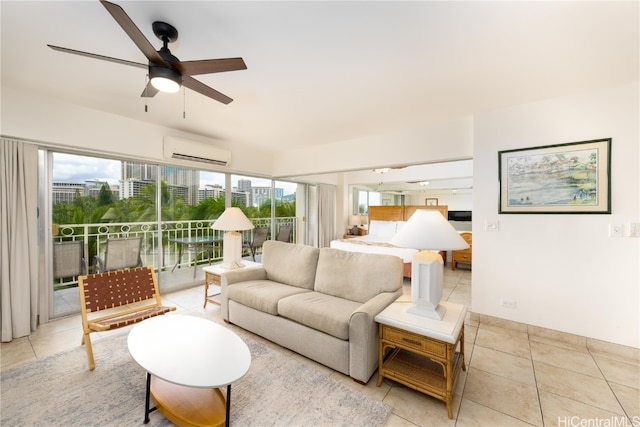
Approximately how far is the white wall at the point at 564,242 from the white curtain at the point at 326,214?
3992mm

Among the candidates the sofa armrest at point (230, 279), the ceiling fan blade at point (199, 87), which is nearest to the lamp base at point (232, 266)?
the sofa armrest at point (230, 279)

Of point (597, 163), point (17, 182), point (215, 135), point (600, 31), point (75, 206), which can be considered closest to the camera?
point (600, 31)

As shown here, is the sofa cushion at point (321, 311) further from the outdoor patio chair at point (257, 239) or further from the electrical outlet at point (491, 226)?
the outdoor patio chair at point (257, 239)

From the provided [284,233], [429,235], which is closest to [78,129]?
[284,233]

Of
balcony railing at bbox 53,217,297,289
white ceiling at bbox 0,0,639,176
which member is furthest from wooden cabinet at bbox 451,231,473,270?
balcony railing at bbox 53,217,297,289

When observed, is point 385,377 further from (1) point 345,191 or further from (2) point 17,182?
(1) point 345,191

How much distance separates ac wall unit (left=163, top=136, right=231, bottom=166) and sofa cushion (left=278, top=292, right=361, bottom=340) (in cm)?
271

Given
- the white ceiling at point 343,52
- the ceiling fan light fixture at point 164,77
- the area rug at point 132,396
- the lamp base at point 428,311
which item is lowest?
the area rug at point 132,396

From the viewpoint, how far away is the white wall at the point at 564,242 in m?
2.39

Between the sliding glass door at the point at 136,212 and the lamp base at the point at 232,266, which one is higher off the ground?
the sliding glass door at the point at 136,212

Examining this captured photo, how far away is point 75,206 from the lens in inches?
128

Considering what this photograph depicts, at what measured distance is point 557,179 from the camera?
267 cm

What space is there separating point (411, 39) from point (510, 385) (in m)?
2.63

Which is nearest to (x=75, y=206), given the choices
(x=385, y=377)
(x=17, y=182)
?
(x=17, y=182)
